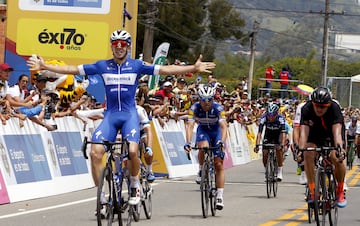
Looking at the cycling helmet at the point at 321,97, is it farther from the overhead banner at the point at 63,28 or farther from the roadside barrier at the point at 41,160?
the overhead banner at the point at 63,28

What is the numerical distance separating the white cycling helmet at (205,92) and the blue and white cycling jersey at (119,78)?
331 cm

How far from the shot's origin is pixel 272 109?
908 inches

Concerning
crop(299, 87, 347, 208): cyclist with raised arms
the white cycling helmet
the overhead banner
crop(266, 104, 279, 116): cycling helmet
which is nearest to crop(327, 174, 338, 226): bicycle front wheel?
crop(299, 87, 347, 208): cyclist with raised arms

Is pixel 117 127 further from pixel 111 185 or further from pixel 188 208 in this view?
pixel 188 208

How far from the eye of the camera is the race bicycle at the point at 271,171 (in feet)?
68.6

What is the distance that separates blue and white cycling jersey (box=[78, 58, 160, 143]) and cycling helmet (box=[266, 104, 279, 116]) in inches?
375

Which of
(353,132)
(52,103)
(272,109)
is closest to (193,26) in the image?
(353,132)

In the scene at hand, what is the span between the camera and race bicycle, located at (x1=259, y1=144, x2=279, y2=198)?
2092 centimetres

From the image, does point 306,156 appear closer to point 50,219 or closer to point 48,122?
point 50,219

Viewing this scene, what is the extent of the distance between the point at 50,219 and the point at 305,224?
12.3 feet

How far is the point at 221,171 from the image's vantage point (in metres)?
17.2

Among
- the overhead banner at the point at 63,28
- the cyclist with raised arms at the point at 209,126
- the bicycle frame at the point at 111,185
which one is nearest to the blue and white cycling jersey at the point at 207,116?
the cyclist with raised arms at the point at 209,126

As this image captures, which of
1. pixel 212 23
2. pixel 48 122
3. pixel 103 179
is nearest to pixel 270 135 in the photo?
pixel 48 122

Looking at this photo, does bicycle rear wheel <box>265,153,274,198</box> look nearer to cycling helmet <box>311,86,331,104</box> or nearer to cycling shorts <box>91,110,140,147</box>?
cycling helmet <box>311,86,331,104</box>
